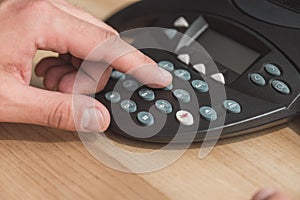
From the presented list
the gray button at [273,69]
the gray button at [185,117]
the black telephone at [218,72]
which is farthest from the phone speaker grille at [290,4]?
the gray button at [185,117]

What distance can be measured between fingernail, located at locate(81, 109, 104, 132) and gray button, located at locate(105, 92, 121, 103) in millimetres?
36

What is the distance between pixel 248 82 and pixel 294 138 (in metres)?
0.07

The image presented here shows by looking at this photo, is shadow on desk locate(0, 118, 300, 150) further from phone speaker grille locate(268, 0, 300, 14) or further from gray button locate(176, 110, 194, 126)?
phone speaker grille locate(268, 0, 300, 14)

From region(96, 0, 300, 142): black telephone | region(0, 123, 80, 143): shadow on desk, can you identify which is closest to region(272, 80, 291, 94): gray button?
region(96, 0, 300, 142): black telephone

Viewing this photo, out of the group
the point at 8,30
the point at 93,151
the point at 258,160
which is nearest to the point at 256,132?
the point at 258,160

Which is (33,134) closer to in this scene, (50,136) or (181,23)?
(50,136)

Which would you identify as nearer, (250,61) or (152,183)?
A: (152,183)

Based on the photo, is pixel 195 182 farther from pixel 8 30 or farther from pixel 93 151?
pixel 8 30

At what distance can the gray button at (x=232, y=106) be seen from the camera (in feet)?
1.90

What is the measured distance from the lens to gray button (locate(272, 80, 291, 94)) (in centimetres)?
60

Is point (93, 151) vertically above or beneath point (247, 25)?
beneath

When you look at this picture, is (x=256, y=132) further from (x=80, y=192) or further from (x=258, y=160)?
(x=80, y=192)

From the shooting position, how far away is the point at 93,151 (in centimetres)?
56

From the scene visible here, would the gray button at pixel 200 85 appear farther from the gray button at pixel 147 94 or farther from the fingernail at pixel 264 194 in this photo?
the fingernail at pixel 264 194
